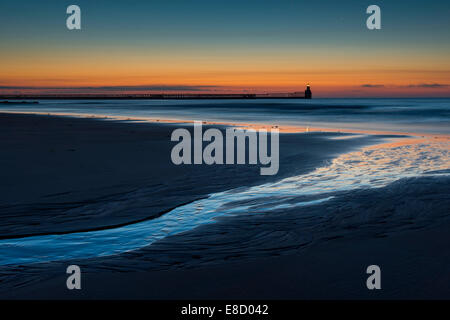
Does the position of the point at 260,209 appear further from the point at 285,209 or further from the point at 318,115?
the point at 318,115

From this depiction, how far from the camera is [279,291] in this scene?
3305 millimetres

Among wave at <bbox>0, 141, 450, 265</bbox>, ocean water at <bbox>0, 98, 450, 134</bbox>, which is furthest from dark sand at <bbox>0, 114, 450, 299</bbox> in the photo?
ocean water at <bbox>0, 98, 450, 134</bbox>

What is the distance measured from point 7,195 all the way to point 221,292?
14.3ft

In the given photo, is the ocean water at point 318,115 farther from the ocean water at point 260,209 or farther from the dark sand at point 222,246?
the dark sand at point 222,246

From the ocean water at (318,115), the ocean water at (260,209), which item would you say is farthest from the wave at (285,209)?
the ocean water at (318,115)

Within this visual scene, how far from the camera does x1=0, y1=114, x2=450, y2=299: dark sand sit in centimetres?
334

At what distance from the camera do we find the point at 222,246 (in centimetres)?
435

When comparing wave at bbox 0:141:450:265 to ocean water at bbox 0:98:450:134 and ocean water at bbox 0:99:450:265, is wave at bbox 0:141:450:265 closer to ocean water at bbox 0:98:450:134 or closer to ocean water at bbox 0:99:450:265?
ocean water at bbox 0:99:450:265

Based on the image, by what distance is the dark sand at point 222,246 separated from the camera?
3336 millimetres

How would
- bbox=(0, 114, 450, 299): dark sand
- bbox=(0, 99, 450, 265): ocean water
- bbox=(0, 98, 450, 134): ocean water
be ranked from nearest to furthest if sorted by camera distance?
bbox=(0, 114, 450, 299): dark sand < bbox=(0, 99, 450, 265): ocean water < bbox=(0, 98, 450, 134): ocean water

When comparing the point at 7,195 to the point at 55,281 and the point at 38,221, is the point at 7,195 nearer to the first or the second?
the point at 38,221

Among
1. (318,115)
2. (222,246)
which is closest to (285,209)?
(222,246)

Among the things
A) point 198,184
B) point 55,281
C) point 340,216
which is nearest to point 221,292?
point 55,281

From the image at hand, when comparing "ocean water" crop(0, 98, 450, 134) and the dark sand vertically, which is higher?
"ocean water" crop(0, 98, 450, 134)
